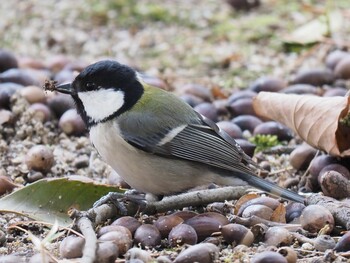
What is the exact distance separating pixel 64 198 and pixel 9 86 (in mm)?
1255

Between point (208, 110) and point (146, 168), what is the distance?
105cm

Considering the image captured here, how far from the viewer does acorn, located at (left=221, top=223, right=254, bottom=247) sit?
2400 mm

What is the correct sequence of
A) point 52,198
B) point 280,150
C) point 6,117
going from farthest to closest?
point 6,117 → point 280,150 → point 52,198

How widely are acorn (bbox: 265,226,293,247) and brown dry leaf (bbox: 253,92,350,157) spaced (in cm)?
72

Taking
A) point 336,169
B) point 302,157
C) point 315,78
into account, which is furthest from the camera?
point 315,78

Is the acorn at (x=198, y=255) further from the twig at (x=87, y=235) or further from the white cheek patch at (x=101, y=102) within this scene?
the white cheek patch at (x=101, y=102)

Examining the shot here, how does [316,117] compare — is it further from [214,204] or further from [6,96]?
[6,96]

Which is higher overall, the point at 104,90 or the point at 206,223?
the point at 104,90

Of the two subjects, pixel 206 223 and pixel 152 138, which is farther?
pixel 152 138

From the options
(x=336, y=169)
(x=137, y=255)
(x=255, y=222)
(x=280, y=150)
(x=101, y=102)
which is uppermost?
(x=101, y=102)

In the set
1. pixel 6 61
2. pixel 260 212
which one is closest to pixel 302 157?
pixel 260 212

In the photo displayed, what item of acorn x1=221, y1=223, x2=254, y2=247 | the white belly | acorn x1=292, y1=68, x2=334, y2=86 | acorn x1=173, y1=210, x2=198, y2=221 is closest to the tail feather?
the white belly

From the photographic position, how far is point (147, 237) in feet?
8.02

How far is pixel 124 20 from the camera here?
5.58 metres
